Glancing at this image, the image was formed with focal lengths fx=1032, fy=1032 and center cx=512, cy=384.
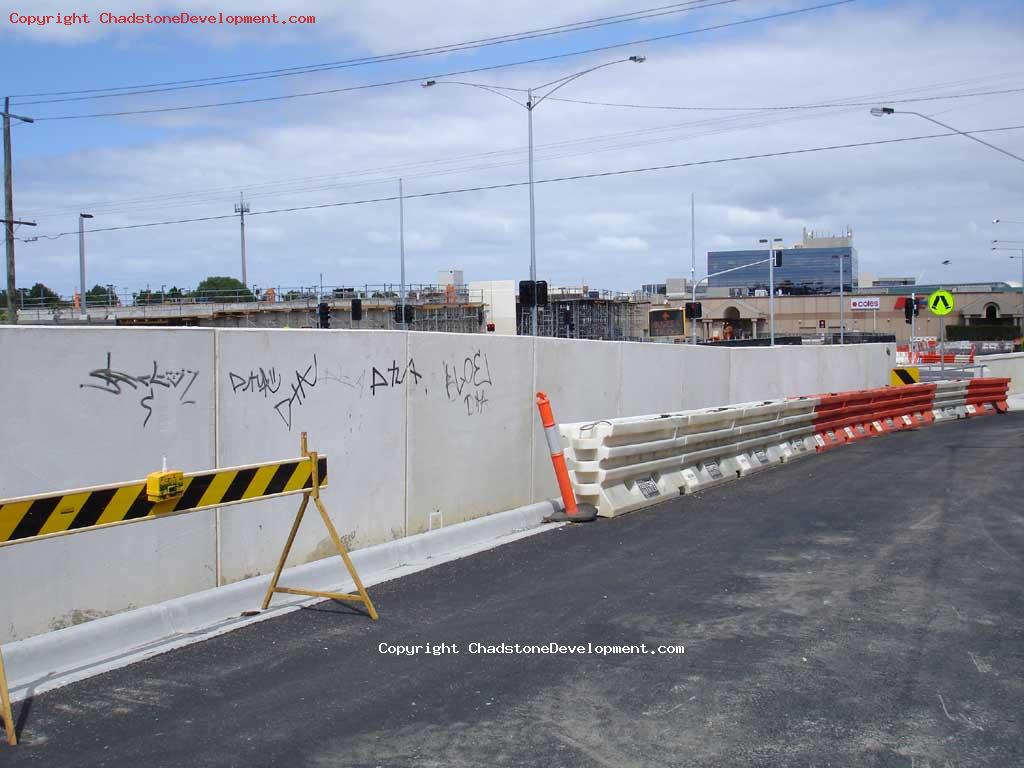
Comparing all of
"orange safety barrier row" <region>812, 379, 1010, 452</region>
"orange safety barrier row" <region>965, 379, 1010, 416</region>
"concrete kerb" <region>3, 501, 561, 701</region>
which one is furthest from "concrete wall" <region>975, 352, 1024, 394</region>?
"concrete kerb" <region>3, 501, 561, 701</region>

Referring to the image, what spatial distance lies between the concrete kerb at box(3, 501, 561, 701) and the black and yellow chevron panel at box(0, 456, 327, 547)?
88 centimetres

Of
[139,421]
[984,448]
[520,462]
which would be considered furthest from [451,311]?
[139,421]

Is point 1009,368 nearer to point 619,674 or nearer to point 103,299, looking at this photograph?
point 619,674

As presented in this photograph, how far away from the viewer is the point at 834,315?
4139 inches

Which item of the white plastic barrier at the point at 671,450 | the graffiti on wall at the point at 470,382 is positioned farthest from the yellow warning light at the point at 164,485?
the white plastic barrier at the point at 671,450

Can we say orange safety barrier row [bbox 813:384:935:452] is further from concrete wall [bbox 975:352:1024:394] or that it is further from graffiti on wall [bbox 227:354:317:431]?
concrete wall [bbox 975:352:1024:394]

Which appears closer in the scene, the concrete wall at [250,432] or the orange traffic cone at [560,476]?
the concrete wall at [250,432]

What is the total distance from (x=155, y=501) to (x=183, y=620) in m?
1.22

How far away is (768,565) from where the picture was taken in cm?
875

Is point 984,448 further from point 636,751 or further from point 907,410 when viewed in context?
point 636,751

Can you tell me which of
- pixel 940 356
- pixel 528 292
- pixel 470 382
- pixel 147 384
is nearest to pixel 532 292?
pixel 528 292

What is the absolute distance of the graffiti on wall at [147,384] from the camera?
6715 millimetres

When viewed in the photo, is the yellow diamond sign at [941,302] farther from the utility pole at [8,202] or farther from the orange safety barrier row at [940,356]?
the utility pole at [8,202]

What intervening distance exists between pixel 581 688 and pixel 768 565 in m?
3.51
